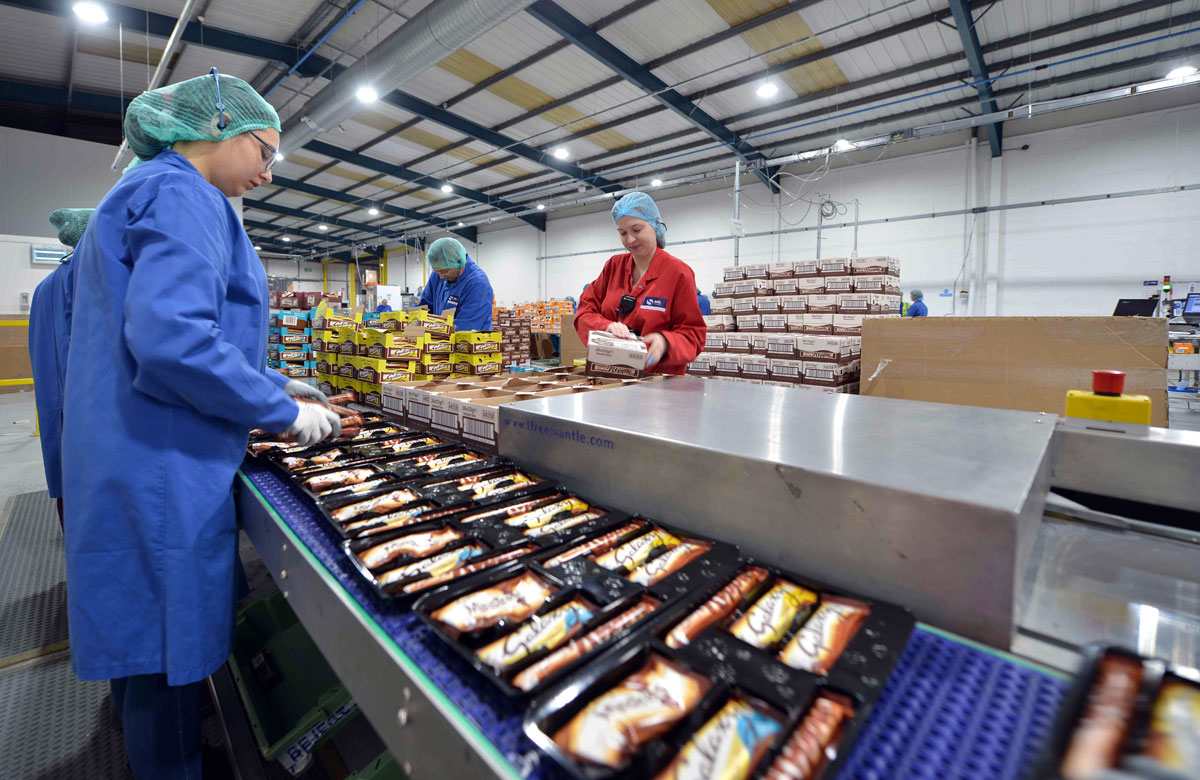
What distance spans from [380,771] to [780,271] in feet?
16.1

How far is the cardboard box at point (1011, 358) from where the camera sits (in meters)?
2.57

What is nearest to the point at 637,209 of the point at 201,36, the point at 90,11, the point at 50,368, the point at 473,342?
the point at 473,342

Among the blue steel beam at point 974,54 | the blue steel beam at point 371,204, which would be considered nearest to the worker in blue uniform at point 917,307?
the blue steel beam at point 974,54

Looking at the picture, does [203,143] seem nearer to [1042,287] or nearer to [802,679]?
[802,679]

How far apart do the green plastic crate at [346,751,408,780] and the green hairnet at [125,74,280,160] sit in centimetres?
163

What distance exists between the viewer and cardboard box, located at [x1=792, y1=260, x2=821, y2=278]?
4.80 metres

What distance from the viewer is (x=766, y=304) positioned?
5008 mm

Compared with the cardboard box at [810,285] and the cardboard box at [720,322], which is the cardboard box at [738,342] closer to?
the cardboard box at [720,322]

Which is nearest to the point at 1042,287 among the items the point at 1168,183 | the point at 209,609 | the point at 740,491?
the point at 1168,183

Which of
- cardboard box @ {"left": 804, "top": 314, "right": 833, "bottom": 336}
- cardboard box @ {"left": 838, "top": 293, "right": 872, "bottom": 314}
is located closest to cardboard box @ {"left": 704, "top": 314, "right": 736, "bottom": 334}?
cardboard box @ {"left": 804, "top": 314, "right": 833, "bottom": 336}

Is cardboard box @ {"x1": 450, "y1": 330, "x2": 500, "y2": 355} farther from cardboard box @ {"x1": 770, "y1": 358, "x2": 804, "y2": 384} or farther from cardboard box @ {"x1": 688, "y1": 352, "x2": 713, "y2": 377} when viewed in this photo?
cardboard box @ {"x1": 770, "y1": 358, "x2": 804, "y2": 384}

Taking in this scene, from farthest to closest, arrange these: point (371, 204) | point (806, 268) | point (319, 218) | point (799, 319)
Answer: point (319, 218)
point (371, 204)
point (806, 268)
point (799, 319)

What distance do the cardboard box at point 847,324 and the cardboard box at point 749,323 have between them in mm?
735

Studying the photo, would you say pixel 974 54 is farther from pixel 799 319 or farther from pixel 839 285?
pixel 799 319
